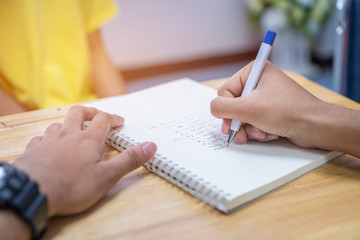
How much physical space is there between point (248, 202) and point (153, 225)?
0.12 m

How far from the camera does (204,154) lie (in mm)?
561

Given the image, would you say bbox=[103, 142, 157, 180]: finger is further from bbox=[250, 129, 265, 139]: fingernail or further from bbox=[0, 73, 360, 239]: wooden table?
bbox=[250, 129, 265, 139]: fingernail

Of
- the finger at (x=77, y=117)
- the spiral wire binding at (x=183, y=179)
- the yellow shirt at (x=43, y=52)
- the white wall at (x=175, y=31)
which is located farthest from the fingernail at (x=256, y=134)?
the white wall at (x=175, y=31)

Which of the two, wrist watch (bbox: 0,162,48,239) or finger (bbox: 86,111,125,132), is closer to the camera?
wrist watch (bbox: 0,162,48,239)

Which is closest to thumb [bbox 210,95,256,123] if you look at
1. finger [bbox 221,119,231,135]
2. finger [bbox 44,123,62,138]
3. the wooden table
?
finger [bbox 221,119,231,135]

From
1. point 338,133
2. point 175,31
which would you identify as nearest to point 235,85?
point 338,133

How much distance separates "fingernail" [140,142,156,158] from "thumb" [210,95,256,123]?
0.12 meters

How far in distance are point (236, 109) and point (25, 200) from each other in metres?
0.32

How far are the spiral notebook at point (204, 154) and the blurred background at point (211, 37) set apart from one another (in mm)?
1856

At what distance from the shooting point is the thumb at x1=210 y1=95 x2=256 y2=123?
57 centimetres

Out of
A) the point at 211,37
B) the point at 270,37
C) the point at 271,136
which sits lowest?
the point at 211,37

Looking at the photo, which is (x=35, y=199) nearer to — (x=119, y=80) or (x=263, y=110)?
(x=263, y=110)

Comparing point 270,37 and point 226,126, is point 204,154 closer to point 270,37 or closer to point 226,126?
point 226,126

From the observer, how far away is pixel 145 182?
54 cm
